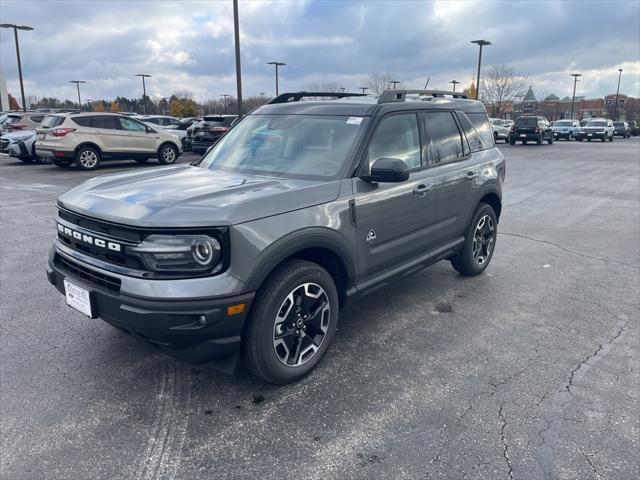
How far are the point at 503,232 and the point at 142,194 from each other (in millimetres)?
5907

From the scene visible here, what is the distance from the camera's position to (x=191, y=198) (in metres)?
3.00

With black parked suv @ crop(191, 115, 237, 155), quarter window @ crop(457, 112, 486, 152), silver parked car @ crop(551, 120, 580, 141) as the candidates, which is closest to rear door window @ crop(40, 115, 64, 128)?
→ black parked suv @ crop(191, 115, 237, 155)

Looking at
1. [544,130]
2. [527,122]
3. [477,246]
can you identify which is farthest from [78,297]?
[544,130]

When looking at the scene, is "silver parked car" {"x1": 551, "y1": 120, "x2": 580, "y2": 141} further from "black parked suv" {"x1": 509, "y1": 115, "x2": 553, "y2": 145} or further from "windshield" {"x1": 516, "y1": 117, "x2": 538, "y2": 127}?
"windshield" {"x1": 516, "y1": 117, "x2": 538, "y2": 127}

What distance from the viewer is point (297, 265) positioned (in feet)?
10.4

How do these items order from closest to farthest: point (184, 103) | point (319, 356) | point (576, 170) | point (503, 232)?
1. point (319, 356)
2. point (503, 232)
3. point (576, 170)
4. point (184, 103)

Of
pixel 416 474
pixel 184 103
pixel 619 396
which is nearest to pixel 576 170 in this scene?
pixel 619 396

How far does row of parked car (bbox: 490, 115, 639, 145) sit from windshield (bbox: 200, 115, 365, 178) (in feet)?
81.2

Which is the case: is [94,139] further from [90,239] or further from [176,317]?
[176,317]

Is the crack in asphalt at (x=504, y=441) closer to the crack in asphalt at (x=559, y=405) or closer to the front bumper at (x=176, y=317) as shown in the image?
the crack in asphalt at (x=559, y=405)

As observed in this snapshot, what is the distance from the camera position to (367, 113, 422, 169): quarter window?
389cm

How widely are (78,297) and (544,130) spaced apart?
3300 cm

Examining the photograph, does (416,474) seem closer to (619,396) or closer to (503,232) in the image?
(619,396)

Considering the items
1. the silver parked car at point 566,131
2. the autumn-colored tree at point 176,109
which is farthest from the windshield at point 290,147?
the autumn-colored tree at point 176,109
